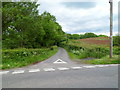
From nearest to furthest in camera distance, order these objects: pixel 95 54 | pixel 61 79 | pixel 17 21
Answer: pixel 61 79 → pixel 95 54 → pixel 17 21

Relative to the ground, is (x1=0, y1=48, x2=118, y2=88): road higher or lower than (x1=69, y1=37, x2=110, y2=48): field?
lower

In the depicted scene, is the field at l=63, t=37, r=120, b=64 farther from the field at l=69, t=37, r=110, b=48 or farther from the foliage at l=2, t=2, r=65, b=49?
the foliage at l=2, t=2, r=65, b=49

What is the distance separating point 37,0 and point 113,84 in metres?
17.0

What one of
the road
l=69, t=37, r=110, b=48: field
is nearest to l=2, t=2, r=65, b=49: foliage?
the road

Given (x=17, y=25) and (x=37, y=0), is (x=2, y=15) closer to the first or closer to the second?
(x=17, y=25)

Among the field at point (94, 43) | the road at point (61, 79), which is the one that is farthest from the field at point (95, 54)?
the road at point (61, 79)

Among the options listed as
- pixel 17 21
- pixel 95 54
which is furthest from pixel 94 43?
pixel 17 21

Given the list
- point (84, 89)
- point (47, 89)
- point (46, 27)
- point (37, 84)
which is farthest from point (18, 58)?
point (46, 27)

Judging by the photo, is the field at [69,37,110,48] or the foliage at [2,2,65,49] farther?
the field at [69,37,110,48]

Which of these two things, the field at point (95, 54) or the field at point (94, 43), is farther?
the field at point (94, 43)

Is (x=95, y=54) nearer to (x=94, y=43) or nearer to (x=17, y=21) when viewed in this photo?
(x=17, y=21)

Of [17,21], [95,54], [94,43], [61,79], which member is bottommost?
[61,79]

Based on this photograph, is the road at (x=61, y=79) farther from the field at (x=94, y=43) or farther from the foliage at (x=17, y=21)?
Result: the field at (x=94, y=43)

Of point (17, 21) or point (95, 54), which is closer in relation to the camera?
point (95, 54)
